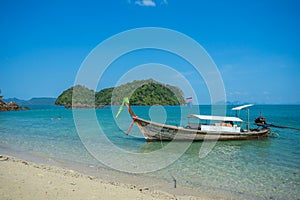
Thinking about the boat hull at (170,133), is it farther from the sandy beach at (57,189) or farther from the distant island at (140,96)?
the distant island at (140,96)

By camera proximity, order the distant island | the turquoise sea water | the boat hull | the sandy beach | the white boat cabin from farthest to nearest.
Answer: the distant island → the white boat cabin → the boat hull → the turquoise sea water → the sandy beach

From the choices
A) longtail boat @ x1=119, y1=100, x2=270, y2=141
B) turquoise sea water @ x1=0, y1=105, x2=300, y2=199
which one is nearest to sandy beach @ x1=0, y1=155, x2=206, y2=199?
turquoise sea water @ x1=0, y1=105, x2=300, y2=199

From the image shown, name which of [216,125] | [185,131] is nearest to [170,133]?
[185,131]

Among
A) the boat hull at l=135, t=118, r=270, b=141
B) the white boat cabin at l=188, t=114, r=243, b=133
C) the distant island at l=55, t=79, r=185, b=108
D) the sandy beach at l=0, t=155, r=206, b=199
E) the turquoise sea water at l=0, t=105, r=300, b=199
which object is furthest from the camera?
the distant island at l=55, t=79, r=185, b=108

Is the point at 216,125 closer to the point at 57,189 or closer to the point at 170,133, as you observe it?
the point at 170,133

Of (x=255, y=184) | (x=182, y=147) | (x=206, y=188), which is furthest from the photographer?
(x=182, y=147)

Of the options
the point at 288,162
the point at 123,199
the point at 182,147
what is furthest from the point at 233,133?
the point at 123,199

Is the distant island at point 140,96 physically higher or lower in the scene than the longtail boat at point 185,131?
higher

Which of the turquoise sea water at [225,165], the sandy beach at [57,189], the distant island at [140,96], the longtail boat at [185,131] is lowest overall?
the turquoise sea water at [225,165]

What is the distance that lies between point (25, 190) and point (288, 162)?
1178 cm

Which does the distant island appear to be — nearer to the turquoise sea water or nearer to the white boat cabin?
the white boat cabin

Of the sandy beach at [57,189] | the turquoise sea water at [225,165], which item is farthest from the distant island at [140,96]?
the sandy beach at [57,189]

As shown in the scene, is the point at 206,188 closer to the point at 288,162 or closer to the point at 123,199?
the point at 123,199

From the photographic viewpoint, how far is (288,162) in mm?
12023
